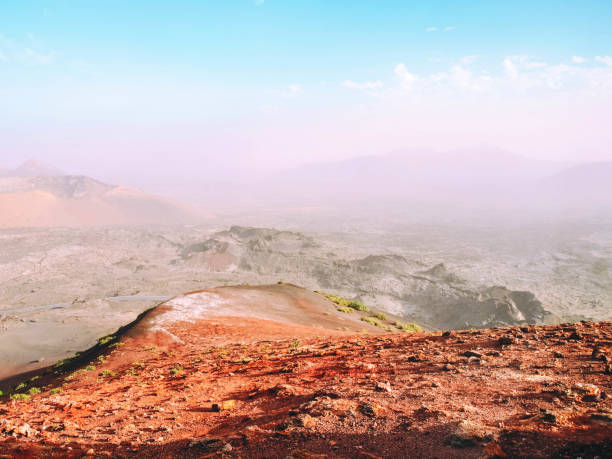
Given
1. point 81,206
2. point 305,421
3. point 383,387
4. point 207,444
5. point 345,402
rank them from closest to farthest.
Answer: point 207,444 → point 305,421 → point 345,402 → point 383,387 → point 81,206

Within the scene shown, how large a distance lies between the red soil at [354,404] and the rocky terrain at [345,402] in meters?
0.02

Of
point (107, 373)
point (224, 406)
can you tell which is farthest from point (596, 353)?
point (107, 373)

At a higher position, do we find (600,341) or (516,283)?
(600,341)

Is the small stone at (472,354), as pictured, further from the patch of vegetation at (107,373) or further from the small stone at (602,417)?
the patch of vegetation at (107,373)

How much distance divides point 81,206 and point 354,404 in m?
126

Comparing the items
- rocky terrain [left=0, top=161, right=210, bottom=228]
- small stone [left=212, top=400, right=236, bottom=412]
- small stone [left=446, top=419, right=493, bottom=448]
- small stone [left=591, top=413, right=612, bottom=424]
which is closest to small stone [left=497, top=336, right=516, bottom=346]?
small stone [left=591, top=413, right=612, bottom=424]

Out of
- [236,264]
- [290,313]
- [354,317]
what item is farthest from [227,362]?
[236,264]

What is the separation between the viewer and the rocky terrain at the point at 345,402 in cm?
477

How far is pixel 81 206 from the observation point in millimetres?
Result: 111438

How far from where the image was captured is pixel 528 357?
7.57 m

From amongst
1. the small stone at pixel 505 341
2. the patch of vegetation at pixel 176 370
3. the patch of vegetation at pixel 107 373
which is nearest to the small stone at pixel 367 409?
the small stone at pixel 505 341

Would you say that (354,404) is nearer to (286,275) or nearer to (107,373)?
(107,373)

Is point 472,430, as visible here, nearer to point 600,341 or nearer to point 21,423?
point 600,341

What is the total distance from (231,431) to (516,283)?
170ft
